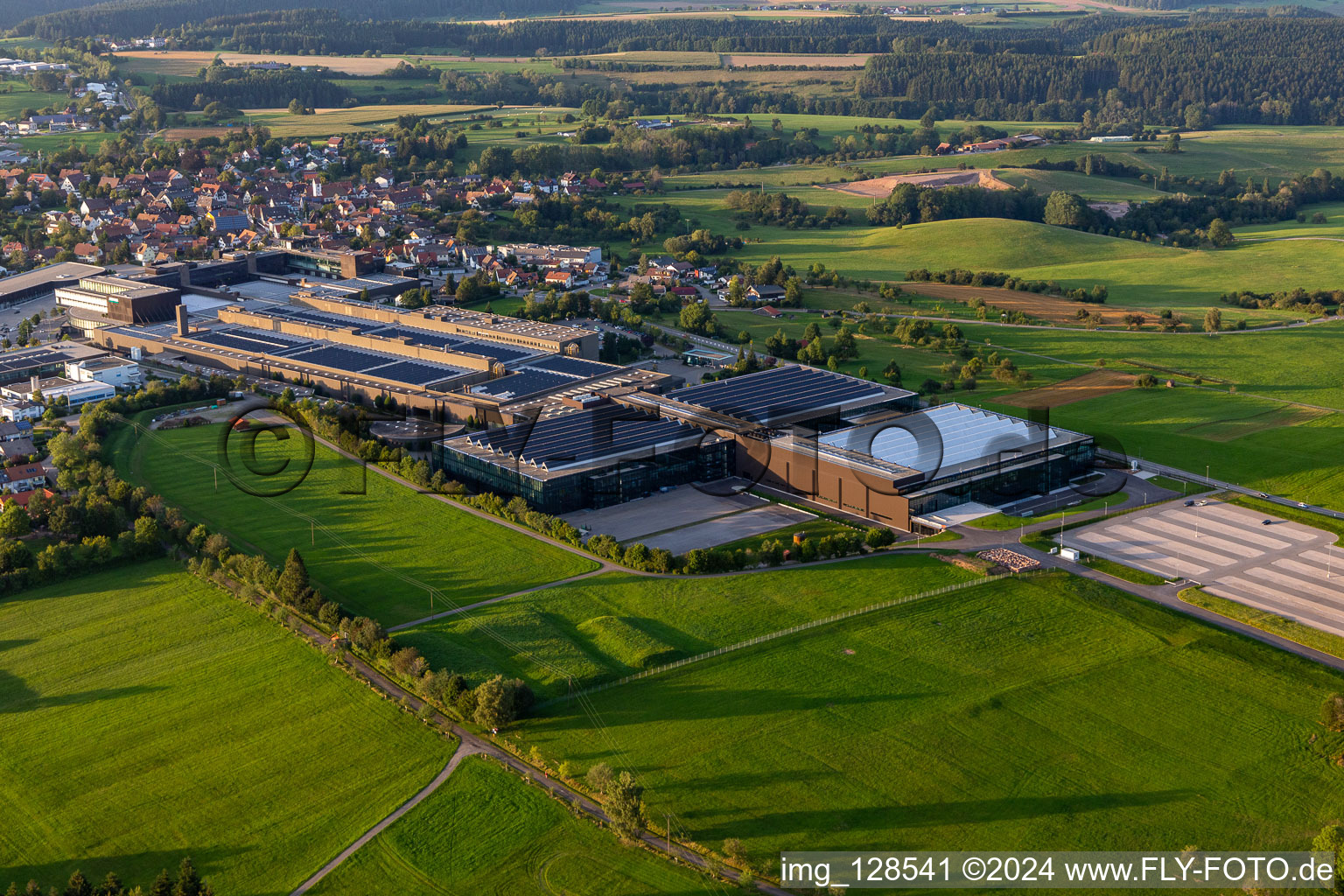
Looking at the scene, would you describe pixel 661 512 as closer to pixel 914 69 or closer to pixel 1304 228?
pixel 1304 228

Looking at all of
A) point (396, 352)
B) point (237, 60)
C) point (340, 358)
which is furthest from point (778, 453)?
point (237, 60)

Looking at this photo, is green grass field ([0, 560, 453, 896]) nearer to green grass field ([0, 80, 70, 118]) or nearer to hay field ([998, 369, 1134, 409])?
hay field ([998, 369, 1134, 409])

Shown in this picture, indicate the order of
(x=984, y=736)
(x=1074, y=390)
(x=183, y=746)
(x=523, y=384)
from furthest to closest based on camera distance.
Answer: (x=1074, y=390)
(x=523, y=384)
(x=183, y=746)
(x=984, y=736)

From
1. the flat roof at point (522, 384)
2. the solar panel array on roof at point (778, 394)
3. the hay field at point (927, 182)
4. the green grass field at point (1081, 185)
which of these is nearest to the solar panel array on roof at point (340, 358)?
the flat roof at point (522, 384)

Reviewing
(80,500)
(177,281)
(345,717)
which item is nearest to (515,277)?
(177,281)

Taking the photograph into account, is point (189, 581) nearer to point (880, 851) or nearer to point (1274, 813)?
point (880, 851)

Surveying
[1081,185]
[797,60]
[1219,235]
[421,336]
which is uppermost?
[797,60]
